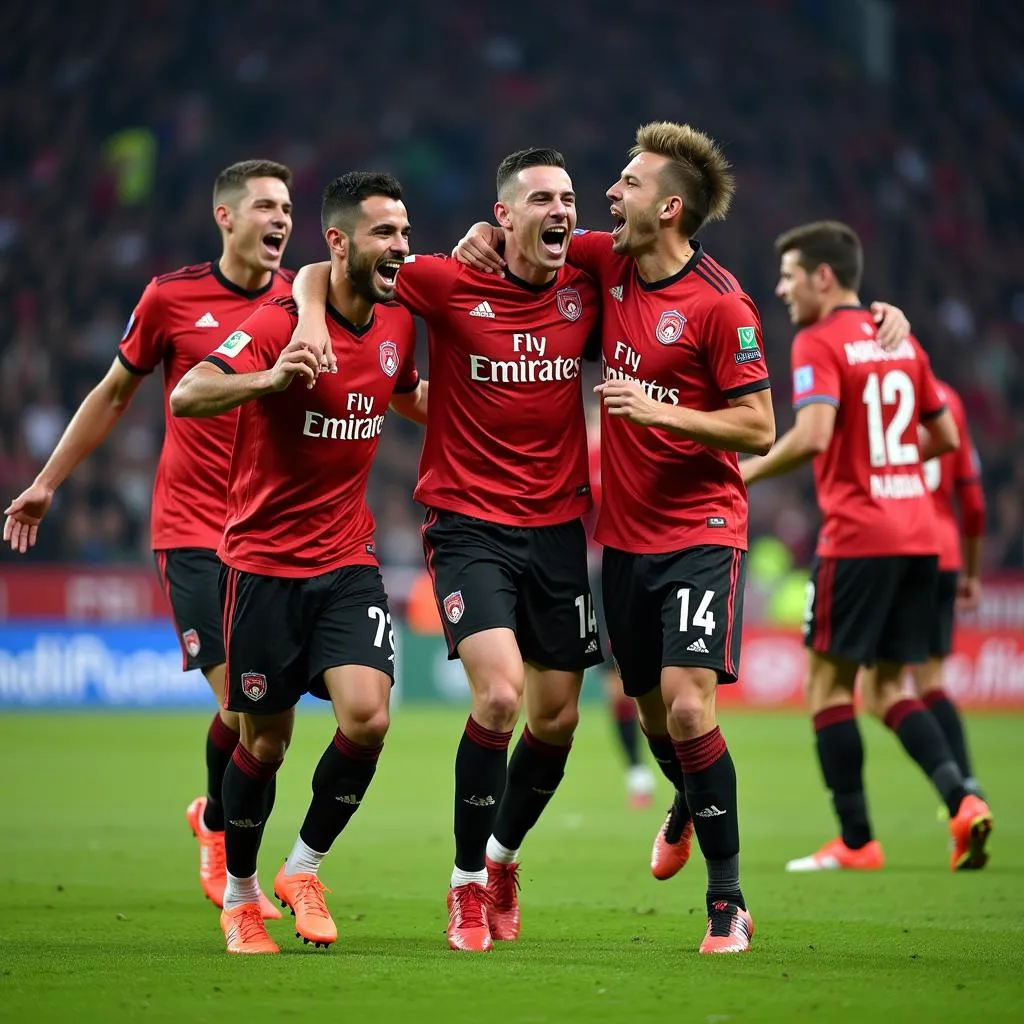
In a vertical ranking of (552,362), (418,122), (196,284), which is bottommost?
(552,362)

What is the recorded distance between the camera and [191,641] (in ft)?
22.4

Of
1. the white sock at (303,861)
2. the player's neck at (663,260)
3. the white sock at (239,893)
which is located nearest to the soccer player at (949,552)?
the player's neck at (663,260)

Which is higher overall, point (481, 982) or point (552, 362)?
point (552, 362)

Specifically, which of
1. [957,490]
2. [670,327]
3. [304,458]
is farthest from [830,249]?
[304,458]

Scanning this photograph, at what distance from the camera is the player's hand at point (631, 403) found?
5.24 meters

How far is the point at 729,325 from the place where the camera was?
560cm

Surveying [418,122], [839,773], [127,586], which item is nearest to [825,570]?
[839,773]

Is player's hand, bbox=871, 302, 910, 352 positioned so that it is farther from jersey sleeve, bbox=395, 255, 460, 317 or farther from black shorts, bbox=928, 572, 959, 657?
jersey sleeve, bbox=395, 255, 460, 317

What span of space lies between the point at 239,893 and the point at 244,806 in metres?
0.29

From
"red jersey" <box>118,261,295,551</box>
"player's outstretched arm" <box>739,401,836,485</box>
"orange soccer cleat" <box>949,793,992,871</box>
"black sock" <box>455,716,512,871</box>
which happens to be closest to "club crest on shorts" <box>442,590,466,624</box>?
"black sock" <box>455,716,512,871</box>

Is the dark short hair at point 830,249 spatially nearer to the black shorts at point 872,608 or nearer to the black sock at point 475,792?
the black shorts at point 872,608

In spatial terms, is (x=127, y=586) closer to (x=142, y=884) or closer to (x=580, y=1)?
(x=142, y=884)

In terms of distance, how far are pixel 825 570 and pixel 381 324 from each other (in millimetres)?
3111

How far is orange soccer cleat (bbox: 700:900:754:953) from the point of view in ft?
17.5
